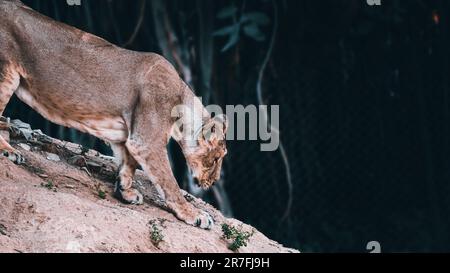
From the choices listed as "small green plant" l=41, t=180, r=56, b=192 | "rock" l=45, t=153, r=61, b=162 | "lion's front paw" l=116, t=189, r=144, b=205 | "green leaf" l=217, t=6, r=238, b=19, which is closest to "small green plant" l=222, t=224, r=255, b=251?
"lion's front paw" l=116, t=189, r=144, b=205

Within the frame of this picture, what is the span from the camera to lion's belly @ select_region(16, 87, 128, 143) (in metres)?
6.17

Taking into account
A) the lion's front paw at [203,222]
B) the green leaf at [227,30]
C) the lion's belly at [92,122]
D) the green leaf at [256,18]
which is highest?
the green leaf at [256,18]

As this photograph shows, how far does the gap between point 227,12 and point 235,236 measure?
2.52 meters

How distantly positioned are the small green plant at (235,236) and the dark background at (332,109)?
2.22 m

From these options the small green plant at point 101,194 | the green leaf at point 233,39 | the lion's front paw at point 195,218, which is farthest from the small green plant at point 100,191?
the green leaf at point 233,39

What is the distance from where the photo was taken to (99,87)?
613 cm

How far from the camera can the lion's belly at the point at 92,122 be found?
6172mm

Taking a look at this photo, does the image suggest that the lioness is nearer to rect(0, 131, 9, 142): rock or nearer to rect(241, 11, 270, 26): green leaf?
rect(0, 131, 9, 142): rock

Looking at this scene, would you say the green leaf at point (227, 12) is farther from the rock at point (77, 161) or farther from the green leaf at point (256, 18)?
the rock at point (77, 161)

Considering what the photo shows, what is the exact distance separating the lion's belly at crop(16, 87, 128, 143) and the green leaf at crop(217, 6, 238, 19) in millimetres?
2150

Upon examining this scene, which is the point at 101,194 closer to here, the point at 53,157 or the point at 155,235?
the point at 53,157

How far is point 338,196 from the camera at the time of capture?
8820mm

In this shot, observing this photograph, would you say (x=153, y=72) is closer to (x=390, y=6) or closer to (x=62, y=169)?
(x=62, y=169)

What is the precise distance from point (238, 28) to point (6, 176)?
2744mm
